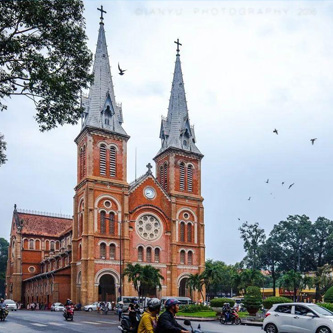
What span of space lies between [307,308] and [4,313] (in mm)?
20031

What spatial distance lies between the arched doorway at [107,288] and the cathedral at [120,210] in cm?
11

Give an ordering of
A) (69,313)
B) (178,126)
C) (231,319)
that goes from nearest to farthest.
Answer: (231,319) < (69,313) < (178,126)

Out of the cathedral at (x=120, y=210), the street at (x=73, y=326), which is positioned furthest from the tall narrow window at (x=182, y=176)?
the street at (x=73, y=326)

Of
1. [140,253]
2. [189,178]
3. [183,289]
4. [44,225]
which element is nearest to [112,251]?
[140,253]

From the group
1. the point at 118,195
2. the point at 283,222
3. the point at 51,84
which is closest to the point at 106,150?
the point at 118,195

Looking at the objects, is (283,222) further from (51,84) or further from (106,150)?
(51,84)

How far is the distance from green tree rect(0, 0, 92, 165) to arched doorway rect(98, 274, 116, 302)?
134 feet

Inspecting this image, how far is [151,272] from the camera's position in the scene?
52.4 m

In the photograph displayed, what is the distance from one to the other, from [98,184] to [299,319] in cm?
4250

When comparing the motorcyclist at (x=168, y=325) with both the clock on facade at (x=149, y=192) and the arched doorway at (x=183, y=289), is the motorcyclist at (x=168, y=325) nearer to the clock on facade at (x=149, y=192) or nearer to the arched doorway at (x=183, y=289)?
the clock on facade at (x=149, y=192)

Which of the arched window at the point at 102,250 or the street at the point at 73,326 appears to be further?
the arched window at the point at 102,250

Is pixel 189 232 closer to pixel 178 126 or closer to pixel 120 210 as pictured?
pixel 120 210

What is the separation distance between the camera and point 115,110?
64.5 meters

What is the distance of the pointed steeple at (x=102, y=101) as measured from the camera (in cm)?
6228
